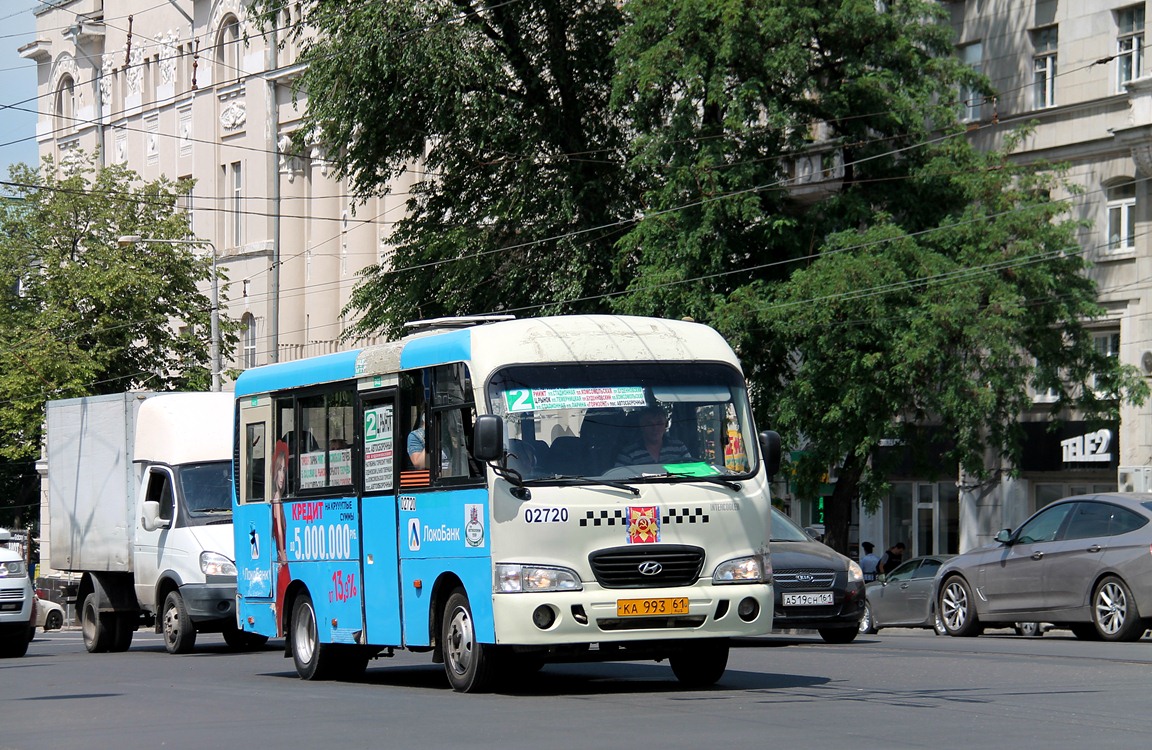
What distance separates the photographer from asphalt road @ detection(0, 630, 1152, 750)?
10633mm

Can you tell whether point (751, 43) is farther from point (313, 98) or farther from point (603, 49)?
point (313, 98)

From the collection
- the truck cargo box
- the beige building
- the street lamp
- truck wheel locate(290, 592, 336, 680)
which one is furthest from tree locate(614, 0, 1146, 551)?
the beige building

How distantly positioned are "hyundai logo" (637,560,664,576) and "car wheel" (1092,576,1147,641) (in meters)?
7.64

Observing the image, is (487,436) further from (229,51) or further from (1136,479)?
(229,51)

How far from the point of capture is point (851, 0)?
30.7 meters

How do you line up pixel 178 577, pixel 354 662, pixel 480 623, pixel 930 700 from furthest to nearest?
1. pixel 178 577
2. pixel 354 662
3. pixel 480 623
4. pixel 930 700

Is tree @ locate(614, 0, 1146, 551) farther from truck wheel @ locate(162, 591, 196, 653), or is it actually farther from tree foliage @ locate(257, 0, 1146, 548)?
truck wheel @ locate(162, 591, 196, 653)

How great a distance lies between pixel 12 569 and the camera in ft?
77.4

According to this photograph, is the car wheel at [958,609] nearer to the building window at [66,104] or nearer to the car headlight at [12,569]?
the car headlight at [12,569]

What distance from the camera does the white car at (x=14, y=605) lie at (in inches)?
919

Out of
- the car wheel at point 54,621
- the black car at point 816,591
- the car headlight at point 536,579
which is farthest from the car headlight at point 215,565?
the car wheel at point 54,621

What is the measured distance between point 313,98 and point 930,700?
2459cm

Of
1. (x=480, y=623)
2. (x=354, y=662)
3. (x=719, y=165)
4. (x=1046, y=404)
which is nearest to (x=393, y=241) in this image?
(x=719, y=165)

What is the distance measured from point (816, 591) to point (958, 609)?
2.65 meters
